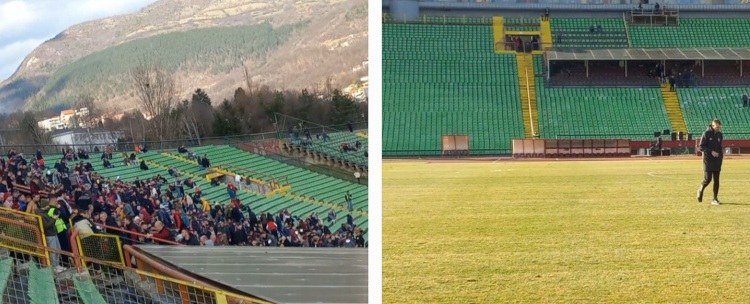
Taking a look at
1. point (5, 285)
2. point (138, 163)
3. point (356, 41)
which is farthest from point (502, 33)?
point (5, 285)

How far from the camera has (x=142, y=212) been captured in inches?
119

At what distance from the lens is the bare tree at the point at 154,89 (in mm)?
3094

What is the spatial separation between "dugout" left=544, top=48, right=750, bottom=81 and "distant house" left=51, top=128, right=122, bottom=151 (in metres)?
5.09

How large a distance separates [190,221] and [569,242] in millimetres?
1693

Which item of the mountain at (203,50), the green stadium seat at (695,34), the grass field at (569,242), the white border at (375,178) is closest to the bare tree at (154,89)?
the mountain at (203,50)

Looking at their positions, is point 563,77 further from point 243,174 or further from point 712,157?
point 243,174

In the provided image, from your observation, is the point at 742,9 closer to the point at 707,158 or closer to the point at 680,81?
the point at 680,81

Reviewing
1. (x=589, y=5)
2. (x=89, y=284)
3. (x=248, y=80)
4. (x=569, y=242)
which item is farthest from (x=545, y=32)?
(x=89, y=284)

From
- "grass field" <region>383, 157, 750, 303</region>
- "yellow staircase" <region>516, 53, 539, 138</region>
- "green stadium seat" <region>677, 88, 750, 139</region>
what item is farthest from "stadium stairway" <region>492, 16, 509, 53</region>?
"grass field" <region>383, 157, 750, 303</region>

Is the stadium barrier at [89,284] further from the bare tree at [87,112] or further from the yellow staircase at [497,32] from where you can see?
the yellow staircase at [497,32]

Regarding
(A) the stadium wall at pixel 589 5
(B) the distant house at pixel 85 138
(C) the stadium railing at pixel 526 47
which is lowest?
(B) the distant house at pixel 85 138

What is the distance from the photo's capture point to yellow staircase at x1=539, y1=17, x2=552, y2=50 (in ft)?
24.8

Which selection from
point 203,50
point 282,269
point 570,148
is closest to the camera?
point 282,269

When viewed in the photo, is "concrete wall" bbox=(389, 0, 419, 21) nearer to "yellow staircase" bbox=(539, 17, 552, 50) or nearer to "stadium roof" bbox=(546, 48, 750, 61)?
"yellow staircase" bbox=(539, 17, 552, 50)
